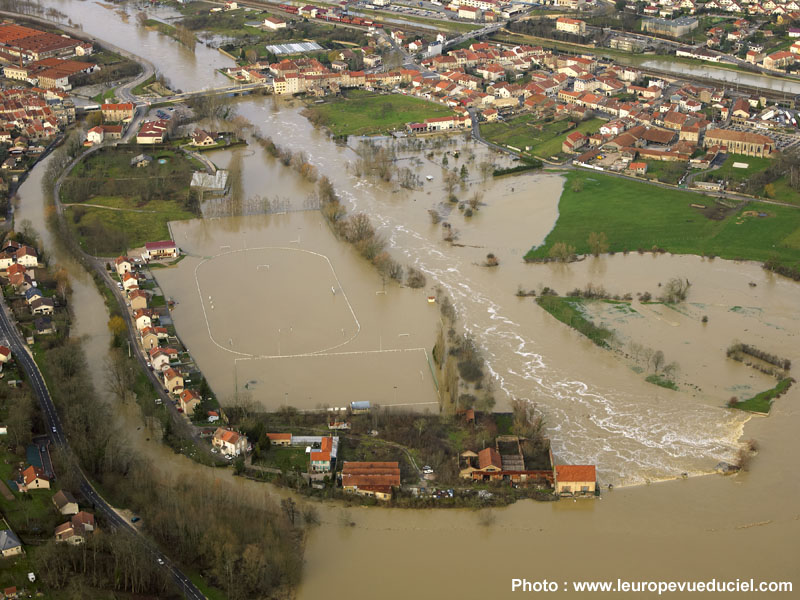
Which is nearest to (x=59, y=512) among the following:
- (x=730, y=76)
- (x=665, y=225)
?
(x=665, y=225)

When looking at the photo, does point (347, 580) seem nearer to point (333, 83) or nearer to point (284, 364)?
point (284, 364)

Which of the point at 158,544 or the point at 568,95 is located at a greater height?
the point at 568,95

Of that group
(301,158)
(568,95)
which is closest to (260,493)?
(301,158)

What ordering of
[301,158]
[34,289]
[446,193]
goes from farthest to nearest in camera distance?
[301,158] < [446,193] < [34,289]

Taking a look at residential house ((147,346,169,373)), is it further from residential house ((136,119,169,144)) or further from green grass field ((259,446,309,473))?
residential house ((136,119,169,144))

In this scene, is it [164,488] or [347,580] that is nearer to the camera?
[347,580]

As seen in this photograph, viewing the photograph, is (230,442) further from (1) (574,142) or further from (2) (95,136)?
(1) (574,142)

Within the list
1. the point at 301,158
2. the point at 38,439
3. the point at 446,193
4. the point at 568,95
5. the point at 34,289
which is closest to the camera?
the point at 38,439

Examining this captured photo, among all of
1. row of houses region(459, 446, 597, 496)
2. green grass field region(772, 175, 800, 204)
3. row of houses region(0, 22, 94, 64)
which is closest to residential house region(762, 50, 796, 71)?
green grass field region(772, 175, 800, 204)
